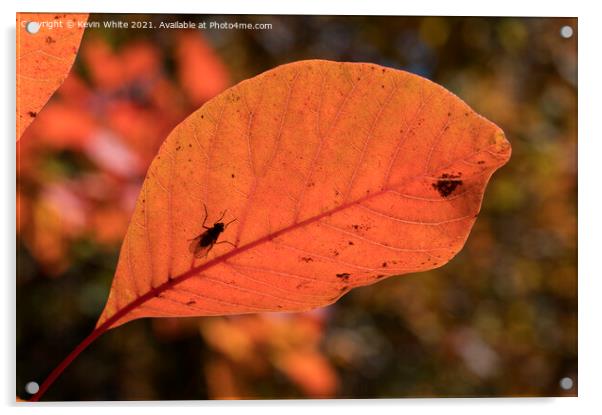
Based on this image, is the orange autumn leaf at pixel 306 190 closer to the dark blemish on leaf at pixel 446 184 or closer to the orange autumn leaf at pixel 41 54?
the dark blemish on leaf at pixel 446 184

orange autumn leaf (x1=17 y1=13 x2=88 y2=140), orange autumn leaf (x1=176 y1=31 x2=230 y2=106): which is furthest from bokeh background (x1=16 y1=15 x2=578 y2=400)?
orange autumn leaf (x1=17 y1=13 x2=88 y2=140)

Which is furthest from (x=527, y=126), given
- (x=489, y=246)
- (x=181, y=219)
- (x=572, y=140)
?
(x=181, y=219)

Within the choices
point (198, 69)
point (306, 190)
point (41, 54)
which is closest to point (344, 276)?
point (306, 190)

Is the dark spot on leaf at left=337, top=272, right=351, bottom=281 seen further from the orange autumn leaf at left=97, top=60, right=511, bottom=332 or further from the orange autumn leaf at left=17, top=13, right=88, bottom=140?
the orange autumn leaf at left=17, top=13, right=88, bottom=140
